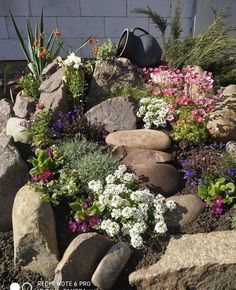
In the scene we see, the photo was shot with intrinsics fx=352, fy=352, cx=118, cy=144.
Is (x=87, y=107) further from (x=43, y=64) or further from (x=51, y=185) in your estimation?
(x=51, y=185)

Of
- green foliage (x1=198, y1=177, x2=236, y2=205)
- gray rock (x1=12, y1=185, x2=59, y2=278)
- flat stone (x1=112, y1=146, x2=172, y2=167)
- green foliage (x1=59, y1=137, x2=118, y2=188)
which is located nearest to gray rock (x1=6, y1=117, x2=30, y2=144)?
green foliage (x1=59, y1=137, x2=118, y2=188)

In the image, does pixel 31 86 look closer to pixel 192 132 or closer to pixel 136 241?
pixel 192 132

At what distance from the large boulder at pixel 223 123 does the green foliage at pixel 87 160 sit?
1.09m

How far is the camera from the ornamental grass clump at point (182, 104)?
3.55 meters

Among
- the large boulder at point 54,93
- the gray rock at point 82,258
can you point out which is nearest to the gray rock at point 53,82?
the large boulder at point 54,93

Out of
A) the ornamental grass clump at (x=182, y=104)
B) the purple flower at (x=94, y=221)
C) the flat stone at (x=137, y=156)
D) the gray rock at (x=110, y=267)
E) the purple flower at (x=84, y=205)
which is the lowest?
the gray rock at (x=110, y=267)

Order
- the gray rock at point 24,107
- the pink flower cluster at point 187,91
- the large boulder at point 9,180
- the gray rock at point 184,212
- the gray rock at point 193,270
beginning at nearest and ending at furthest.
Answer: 1. the gray rock at point 193,270
2. the gray rock at point 184,212
3. the large boulder at point 9,180
4. the pink flower cluster at point 187,91
5. the gray rock at point 24,107

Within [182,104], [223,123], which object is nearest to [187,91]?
[182,104]

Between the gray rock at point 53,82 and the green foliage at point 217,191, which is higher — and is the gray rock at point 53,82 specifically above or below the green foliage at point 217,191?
above

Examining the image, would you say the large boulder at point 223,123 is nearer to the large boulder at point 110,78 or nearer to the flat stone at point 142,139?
the flat stone at point 142,139

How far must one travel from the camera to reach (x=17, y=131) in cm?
384

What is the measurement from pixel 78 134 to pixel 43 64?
1714 mm

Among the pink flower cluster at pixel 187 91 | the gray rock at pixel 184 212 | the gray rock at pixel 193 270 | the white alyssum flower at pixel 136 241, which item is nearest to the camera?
the gray rock at pixel 193 270

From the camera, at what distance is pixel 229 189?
2.99 metres
